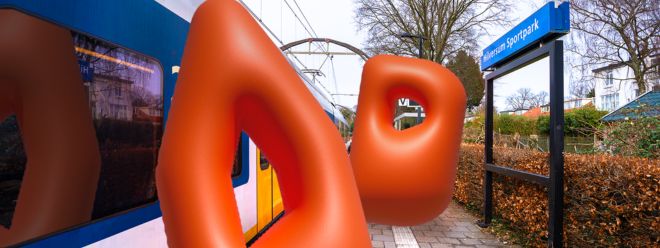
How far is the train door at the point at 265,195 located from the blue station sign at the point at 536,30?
139 inches

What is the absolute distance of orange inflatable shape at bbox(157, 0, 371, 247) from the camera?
128cm

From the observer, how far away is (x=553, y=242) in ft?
13.5

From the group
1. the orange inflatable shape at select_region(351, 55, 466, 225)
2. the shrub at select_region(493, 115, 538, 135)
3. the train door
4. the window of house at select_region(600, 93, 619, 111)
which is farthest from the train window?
the window of house at select_region(600, 93, 619, 111)

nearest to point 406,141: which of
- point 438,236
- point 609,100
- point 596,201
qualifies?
point 596,201

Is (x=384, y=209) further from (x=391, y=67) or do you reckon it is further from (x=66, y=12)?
(x=66, y=12)

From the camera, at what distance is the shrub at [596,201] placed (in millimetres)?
3264

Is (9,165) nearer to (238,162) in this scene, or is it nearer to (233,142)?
(233,142)

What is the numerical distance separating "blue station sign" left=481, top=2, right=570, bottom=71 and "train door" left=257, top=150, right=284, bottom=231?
3527mm

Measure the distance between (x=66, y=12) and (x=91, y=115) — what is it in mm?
466

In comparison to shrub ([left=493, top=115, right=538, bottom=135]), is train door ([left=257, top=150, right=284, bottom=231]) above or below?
below

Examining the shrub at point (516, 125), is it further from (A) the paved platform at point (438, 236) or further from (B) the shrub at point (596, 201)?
(B) the shrub at point (596, 201)

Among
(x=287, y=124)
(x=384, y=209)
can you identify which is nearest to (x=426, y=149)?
(x=384, y=209)

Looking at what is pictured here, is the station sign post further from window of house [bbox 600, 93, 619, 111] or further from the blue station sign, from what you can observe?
window of house [bbox 600, 93, 619, 111]

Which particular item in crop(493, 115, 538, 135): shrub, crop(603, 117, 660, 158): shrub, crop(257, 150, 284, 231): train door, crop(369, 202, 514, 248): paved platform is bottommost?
crop(369, 202, 514, 248): paved platform
